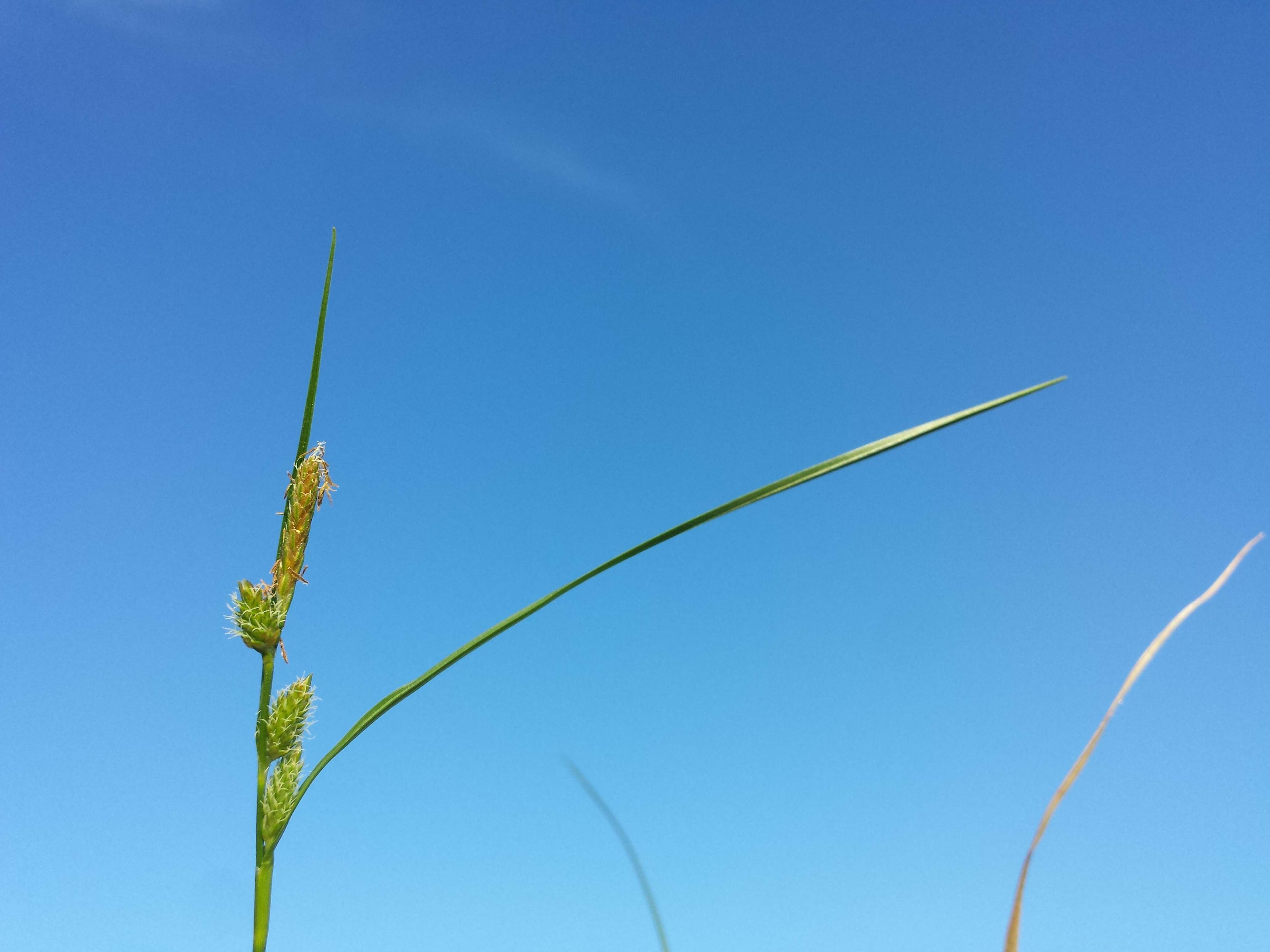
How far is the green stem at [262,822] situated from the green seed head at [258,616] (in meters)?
0.05

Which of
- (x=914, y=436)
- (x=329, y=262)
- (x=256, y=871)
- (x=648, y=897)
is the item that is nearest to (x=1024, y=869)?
(x=914, y=436)

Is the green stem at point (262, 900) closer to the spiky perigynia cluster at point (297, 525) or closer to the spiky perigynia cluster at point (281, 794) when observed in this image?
the spiky perigynia cluster at point (281, 794)

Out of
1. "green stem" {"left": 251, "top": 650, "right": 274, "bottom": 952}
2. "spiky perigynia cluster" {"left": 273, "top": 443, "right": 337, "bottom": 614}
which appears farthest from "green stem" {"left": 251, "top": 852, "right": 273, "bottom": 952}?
"spiky perigynia cluster" {"left": 273, "top": 443, "right": 337, "bottom": 614}

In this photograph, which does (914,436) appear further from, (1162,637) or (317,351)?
(317,351)

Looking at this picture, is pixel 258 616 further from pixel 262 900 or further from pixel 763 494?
pixel 763 494

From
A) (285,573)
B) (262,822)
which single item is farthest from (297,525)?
(262,822)

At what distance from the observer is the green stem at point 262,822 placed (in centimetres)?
141

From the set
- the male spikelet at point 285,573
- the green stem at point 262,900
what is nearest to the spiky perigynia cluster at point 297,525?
the male spikelet at point 285,573

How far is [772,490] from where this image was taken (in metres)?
1.21

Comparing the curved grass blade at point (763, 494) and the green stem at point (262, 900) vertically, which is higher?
the curved grass blade at point (763, 494)

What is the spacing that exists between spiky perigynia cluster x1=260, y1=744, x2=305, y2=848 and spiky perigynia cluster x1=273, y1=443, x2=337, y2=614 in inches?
10.3

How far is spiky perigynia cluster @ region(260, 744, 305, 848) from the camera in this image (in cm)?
152

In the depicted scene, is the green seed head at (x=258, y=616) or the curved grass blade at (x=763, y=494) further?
the green seed head at (x=258, y=616)

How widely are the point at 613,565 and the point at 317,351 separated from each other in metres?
0.65
